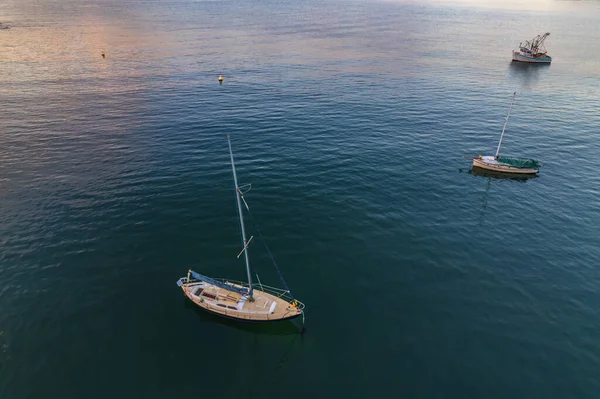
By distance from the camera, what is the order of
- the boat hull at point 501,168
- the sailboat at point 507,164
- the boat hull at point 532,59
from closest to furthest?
the boat hull at point 501,168 < the sailboat at point 507,164 < the boat hull at point 532,59

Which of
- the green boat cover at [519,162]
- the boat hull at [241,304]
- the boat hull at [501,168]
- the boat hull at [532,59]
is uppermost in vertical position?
the boat hull at [532,59]

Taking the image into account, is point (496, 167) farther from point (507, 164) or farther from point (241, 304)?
point (241, 304)

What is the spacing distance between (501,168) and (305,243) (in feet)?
156

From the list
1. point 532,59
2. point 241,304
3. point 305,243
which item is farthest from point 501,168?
point 532,59

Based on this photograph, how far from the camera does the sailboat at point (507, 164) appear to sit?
71875 millimetres

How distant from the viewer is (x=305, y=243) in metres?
52.5

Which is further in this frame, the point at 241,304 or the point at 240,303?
the point at 240,303

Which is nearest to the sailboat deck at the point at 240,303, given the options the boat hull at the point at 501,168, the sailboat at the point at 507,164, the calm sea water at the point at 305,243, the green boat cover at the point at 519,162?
the calm sea water at the point at 305,243

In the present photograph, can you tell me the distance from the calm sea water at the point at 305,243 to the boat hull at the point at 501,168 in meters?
2.02

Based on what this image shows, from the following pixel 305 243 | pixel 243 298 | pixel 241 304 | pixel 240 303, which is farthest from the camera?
pixel 305 243

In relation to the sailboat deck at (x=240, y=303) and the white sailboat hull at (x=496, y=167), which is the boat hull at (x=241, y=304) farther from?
the white sailboat hull at (x=496, y=167)

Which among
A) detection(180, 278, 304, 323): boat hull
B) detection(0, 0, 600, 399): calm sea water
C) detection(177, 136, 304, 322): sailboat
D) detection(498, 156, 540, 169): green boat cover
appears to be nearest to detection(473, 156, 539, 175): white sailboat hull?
detection(498, 156, 540, 169): green boat cover

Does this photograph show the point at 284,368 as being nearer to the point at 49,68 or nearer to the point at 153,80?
the point at 153,80

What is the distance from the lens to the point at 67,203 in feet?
196
